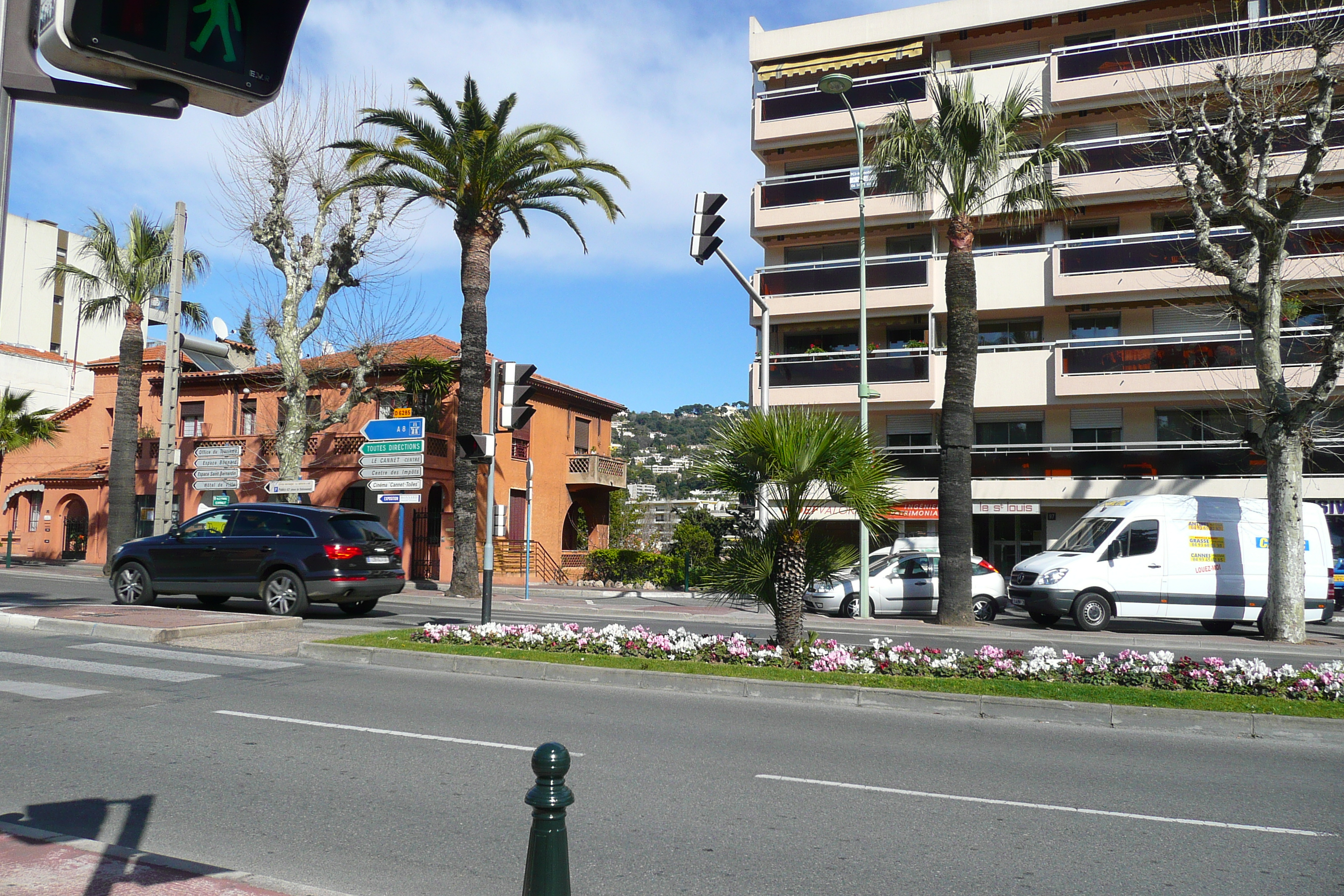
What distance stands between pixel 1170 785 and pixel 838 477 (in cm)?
468

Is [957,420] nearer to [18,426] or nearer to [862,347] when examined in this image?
[862,347]

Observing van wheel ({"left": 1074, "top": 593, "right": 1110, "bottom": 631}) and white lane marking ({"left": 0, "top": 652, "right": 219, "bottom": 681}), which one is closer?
white lane marking ({"left": 0, "top": 652, "right": 219, "bottom": 681})

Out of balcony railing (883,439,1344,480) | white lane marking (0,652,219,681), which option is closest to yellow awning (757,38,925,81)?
balcony railing (883,439,1344,480)

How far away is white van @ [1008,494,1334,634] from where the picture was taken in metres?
18.8

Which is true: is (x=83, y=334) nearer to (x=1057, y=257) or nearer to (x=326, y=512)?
(x=326, y=512)

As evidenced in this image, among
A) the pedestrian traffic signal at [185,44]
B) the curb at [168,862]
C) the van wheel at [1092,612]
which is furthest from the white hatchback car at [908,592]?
the pedestrian traffic signal at [185,44]

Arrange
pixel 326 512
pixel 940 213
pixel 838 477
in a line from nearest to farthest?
1. pixel 838 477
2. pixel 326 512
3. pixel 940 213

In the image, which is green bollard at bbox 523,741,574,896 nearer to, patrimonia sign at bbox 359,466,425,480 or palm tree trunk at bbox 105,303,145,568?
patrimonia sign at bbox 359,466,425,480

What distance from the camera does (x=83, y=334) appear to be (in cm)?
5462

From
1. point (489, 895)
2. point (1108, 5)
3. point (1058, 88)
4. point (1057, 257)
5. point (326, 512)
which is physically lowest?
point (489, 895)

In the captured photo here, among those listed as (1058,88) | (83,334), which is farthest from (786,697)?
(83,334)

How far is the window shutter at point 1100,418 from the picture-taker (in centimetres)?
3097

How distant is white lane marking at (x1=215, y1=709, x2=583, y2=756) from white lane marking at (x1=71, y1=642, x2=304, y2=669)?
263 centimetres

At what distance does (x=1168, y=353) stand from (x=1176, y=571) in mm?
12422
